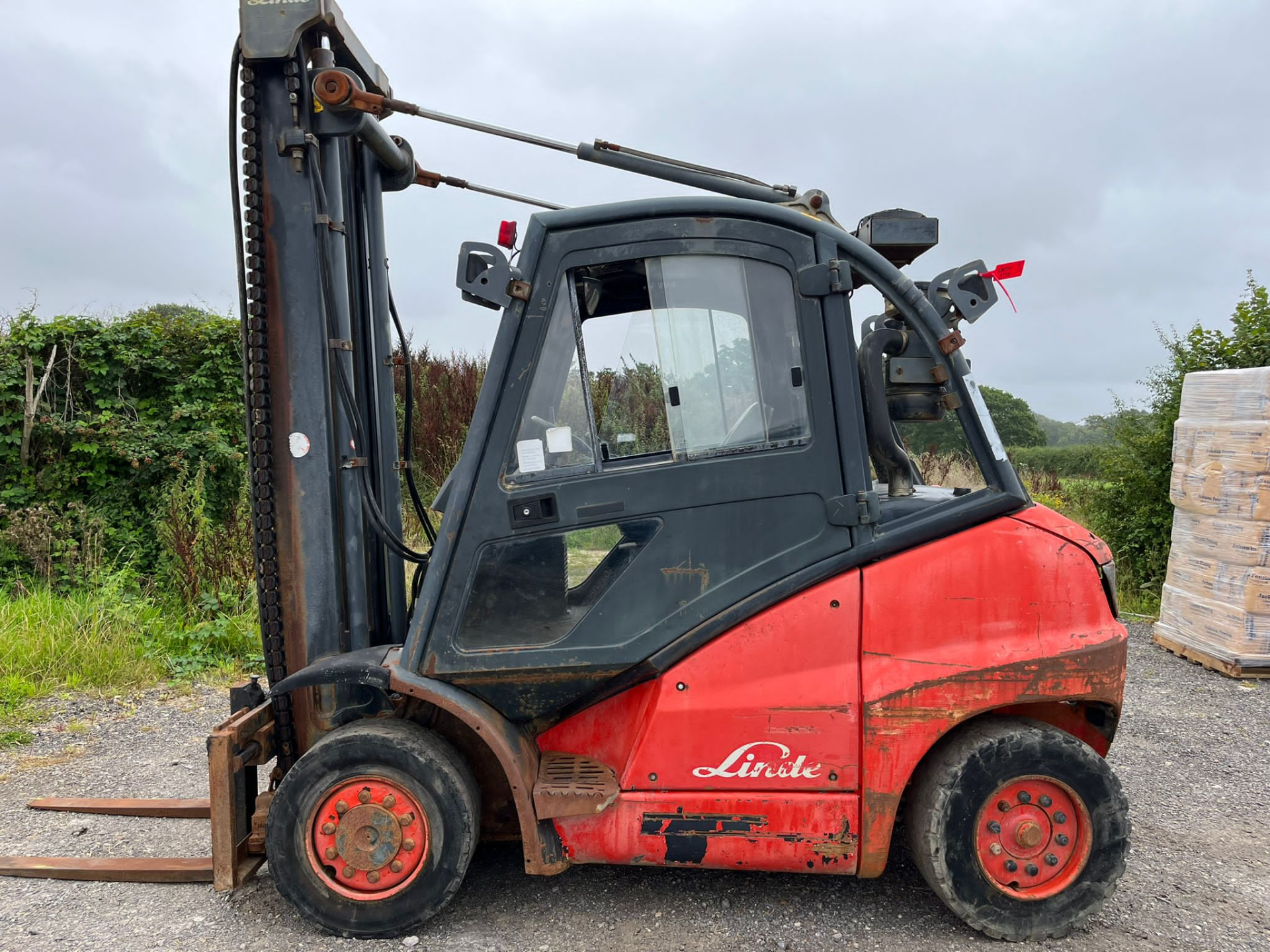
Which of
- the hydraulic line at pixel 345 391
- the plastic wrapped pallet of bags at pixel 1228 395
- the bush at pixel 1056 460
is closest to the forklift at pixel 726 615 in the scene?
the hydraulic line at pixel 345 391

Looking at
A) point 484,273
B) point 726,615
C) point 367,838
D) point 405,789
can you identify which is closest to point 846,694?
point 726,615

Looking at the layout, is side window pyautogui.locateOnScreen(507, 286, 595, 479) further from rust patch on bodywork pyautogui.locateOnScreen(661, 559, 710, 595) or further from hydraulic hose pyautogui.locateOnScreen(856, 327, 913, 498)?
hydraulic hose pyautogui.locateOnScreen(856, 327, 913, 498)

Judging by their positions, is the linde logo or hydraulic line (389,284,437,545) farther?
hydraulic line (389,284,437,545)

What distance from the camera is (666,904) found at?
3.23 metres

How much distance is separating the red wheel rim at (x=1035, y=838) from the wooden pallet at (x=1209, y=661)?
4466 mm

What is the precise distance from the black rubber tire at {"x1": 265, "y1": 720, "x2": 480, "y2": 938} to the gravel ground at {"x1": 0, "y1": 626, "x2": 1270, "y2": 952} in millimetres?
94

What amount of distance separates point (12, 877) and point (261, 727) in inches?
47.3

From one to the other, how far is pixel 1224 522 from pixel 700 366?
5.54 m

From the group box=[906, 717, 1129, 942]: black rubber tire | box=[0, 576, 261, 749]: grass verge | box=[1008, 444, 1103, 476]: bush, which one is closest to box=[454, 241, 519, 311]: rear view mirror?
box=[906, 717, 1129, 942]: black rubber tire

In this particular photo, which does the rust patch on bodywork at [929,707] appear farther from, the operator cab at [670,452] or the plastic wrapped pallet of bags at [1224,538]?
the plastic wrapped pallet of bags at [1224,538]

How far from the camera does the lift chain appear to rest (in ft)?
10.6

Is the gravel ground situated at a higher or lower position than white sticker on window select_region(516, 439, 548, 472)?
lower

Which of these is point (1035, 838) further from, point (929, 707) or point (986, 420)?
point (986, 420)

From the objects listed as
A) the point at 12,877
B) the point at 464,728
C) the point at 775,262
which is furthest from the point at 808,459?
the point at 12,877
